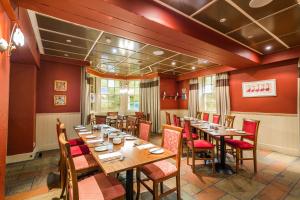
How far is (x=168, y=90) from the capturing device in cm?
716

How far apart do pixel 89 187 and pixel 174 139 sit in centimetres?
121

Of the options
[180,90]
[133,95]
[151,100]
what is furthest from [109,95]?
[180,90]

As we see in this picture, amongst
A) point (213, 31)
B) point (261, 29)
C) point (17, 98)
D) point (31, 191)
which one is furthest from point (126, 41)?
point (31, 191)

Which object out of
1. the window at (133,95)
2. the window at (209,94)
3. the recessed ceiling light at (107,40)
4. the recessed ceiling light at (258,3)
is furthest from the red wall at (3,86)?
the window at (133,95)

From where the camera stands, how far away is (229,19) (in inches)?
95.8

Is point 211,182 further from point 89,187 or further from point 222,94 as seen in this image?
point 222,94

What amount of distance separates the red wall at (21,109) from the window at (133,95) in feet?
15.0

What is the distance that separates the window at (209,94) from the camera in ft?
19.6

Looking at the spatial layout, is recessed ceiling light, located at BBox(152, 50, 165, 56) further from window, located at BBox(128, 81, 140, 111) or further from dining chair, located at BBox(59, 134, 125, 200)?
window, located at BBox(128, 81, 140, 111)

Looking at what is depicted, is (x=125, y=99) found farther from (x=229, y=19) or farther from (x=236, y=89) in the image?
(x=229, y=19)

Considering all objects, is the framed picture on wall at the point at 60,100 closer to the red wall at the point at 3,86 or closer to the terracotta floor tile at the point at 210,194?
the red wall at the point at 3,86

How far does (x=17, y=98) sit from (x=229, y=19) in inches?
183

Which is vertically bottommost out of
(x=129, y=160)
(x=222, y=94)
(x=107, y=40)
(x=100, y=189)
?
(x=100, y=189)

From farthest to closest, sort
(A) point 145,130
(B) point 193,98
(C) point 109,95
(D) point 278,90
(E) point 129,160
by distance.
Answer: (C) point 109,95 → (B) point 193,98 → (D) point 278,90 → (A) point 145,130 → (E) point 129,160
